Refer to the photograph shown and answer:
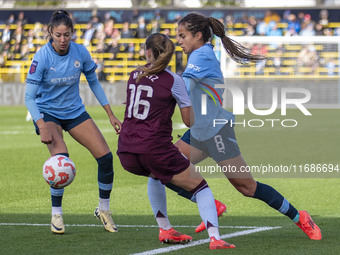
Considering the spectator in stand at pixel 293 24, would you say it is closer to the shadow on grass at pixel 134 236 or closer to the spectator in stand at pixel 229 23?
the spectator in stand at pixel 229 23

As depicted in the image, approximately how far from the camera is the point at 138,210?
9555 mm

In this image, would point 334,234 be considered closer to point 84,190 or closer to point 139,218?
point 139,218

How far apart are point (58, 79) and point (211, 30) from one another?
1601mm

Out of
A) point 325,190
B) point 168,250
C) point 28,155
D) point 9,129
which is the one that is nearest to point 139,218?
point 168,250

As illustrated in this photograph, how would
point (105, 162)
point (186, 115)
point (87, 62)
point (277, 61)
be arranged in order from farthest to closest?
point (277, 61) → point (87, 62) → point (105, 162) → point (186, 115)

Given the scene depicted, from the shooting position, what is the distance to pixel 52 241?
→ 24.2 ft

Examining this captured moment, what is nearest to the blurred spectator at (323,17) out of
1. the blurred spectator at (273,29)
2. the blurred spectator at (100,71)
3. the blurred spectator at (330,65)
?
the blurred spectator at (273,29)

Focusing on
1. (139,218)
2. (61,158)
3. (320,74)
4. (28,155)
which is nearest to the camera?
(61,158)

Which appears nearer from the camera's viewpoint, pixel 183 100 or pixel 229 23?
pixel 183 100

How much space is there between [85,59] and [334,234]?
9.70 ft

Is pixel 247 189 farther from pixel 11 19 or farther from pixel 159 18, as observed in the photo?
pixel 11 19

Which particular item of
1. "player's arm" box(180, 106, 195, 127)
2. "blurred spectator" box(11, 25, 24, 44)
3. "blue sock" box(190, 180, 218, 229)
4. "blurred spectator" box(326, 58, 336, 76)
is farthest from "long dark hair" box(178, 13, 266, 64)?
"blurred spectator" box(11, 25, 24, 44)

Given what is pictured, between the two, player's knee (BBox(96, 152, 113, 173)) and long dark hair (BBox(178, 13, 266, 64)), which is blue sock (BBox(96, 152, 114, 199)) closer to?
player's knee (BBox(96, 152, 113, 173))

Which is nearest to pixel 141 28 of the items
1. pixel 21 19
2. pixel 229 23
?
pixel 229 23
